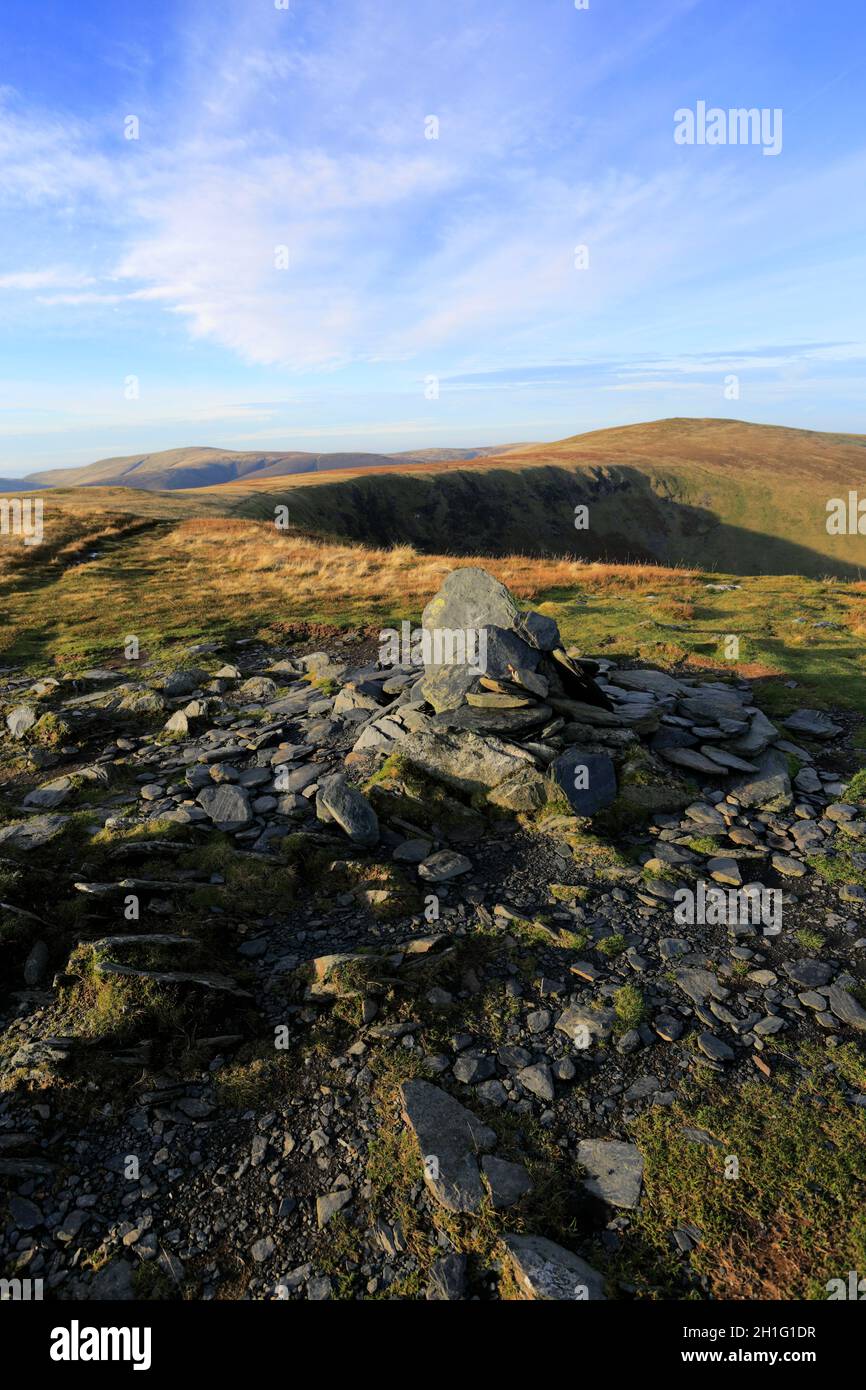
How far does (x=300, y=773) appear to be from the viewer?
11484 millimetres

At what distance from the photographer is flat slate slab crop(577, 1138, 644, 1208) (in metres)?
5.09

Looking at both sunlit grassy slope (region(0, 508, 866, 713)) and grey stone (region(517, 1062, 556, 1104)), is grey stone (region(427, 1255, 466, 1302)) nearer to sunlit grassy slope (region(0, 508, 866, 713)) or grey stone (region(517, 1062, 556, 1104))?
grey stone (region(517, 1062, 556, 1104))

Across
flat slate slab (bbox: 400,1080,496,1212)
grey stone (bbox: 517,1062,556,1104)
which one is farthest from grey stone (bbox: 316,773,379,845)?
grey stone (bbox: 517,1062,556,1104)

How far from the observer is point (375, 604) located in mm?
25062

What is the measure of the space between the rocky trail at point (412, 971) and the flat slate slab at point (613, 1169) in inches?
1.0

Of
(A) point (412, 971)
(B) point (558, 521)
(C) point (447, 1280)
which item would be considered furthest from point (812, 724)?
(B) point (558, 521)

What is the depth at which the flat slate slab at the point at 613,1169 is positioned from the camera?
16.7 ft

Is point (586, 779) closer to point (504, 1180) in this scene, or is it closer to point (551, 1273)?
point (504, 1180)

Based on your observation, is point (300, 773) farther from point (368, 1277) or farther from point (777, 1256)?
point (777, 1256)

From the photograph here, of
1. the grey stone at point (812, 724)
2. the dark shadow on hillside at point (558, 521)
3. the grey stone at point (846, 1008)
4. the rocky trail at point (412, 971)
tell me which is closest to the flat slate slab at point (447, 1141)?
the rocky trail at point (412, 971)

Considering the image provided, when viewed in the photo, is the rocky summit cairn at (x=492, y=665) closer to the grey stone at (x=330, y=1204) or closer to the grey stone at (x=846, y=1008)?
the grey stone at (x=846, y=1008)

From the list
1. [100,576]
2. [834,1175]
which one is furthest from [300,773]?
[100,576]

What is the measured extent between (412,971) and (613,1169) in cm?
274
